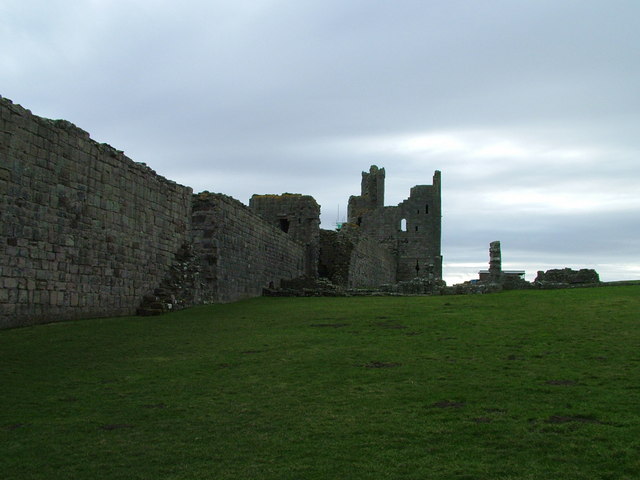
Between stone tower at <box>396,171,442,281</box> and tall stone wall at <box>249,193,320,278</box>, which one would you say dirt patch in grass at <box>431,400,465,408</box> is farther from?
stone tower at <box>396,171,442,281</box>

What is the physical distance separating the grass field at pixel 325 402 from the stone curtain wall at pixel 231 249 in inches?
335

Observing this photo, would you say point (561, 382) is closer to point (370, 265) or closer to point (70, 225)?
point (70, 225)

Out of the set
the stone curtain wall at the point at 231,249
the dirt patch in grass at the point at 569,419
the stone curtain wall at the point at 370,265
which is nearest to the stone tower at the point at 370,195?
the stone curtain wall at the point at 370,265

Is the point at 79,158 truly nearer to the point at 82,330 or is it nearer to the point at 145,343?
the point at 82,330

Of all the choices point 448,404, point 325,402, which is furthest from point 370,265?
point 448,404

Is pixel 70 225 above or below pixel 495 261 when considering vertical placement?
below

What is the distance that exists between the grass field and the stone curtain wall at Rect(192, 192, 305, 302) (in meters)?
8.51

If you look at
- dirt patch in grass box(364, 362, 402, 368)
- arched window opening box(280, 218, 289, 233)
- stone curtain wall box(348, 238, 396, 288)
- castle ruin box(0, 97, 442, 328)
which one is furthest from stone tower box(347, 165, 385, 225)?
dirt patch in grass box(364, 362, 402, 368)

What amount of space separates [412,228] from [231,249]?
163 feet

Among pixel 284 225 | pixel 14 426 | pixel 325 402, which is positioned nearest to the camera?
pixel 14 426

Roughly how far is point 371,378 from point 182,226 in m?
14.2

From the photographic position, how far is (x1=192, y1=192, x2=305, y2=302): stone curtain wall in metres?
23.2

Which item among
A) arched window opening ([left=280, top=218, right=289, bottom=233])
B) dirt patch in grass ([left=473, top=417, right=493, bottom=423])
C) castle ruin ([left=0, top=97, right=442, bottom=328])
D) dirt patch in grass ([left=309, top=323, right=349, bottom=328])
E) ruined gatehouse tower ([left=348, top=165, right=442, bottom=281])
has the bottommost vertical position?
dirt patch in grass ([left=473, top=417, right=493, bottom=423])

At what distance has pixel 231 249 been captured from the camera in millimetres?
24766
